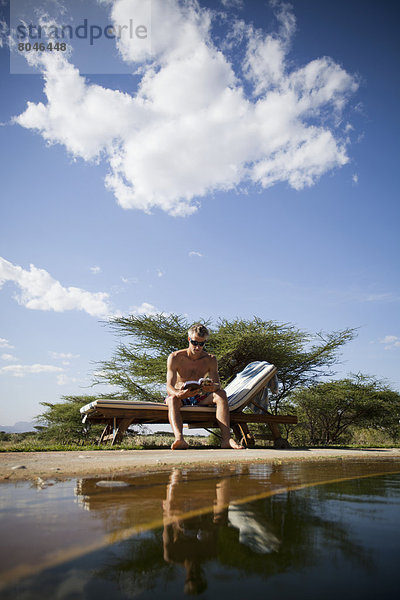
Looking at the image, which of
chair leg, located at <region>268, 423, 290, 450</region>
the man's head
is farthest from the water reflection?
chair leg, located at <region>268, 423, 290, 450</region>

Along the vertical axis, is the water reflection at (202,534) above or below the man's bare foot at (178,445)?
above

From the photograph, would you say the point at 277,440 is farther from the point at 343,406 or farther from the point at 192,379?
the point at 343,406

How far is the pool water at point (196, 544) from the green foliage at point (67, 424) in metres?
18.3

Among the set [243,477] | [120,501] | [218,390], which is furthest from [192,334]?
[120,501]

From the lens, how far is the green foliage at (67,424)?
61.8 feet

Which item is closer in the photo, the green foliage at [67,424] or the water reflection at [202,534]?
the water reflection at [202,534]

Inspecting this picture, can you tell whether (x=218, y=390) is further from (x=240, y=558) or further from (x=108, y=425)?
(x=240, y=558)

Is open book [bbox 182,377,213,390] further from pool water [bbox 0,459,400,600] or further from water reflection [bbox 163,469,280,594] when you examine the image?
water reflection [bbox 163,469,280,594]

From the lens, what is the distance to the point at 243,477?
231 cm

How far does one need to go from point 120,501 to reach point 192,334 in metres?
4.37

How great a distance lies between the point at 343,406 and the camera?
17.8 metres

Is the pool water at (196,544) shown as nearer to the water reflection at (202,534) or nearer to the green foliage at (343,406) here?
the water reflection at (202,534)

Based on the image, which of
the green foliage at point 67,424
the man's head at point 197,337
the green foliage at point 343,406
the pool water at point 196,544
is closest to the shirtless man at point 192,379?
the man's head at point 197,337

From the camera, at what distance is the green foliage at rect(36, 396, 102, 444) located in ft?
61.8
